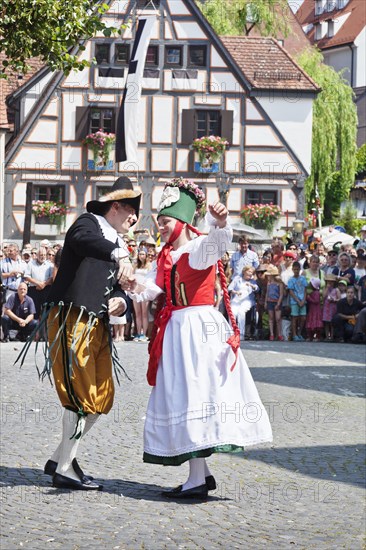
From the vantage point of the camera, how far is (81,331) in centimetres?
784

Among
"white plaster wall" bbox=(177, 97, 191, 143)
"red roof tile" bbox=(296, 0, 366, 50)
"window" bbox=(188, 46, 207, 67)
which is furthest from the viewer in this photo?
"red roof tile" bbox=(296, 0, 366, 50)

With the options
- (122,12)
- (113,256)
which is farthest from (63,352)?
(122,12)

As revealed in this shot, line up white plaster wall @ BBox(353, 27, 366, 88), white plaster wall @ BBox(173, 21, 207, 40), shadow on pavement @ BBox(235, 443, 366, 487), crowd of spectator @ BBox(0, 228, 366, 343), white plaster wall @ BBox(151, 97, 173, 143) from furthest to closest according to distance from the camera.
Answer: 1. white plaster wall @ BBox(353, 27, 366, 88)
2. white plaster wall @ BBox(151, 97, 173, 143)
3. white plaster wall @ BBox(173, 21, 207, 40)
4. crowd of spectator @ BBox(0, 228, 366, 343)
5. shadow on pavement @ BBox(235, 443, 366, 487)

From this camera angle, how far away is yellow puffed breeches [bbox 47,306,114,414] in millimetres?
7812

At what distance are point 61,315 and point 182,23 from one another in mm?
32612

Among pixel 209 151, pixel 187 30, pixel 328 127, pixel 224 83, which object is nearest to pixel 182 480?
pixel 209 151

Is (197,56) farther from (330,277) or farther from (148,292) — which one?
(148,292)

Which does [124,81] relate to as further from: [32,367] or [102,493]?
[102,493]

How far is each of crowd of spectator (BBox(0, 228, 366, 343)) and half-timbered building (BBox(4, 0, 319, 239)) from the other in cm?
1578

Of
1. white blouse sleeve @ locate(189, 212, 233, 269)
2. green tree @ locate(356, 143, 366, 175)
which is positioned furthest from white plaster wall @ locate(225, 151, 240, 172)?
green tree @ locate(356, 143, 366, 175)

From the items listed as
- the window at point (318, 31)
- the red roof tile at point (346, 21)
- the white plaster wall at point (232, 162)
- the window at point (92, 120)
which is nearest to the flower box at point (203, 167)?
the white plaster wall at point (232, 162)

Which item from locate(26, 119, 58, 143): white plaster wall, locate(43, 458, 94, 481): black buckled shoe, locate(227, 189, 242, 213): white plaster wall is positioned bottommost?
locate(43, 458, 94, 481): black buckled shoe

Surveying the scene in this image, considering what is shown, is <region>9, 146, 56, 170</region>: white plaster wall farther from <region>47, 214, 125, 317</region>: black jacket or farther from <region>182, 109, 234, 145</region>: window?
<region>47, 214, 125, 317</region>: black jacket

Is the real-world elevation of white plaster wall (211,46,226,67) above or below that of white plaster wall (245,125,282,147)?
above
